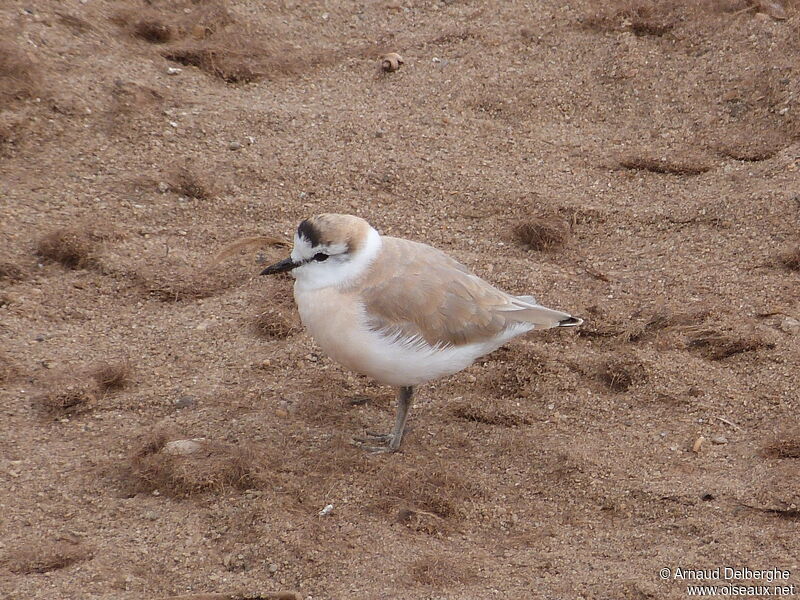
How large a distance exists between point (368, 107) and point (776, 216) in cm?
298

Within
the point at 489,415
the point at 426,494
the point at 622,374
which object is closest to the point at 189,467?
the point at 426,494

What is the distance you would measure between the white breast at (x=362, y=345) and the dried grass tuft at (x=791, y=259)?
245 cm

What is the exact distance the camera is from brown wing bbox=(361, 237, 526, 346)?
4297 millimetres

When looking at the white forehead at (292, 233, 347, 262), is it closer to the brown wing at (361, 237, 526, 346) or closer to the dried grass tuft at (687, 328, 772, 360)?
the brown wing at (361, 237, 526, 346)

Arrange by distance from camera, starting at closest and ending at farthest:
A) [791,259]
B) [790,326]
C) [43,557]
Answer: [43,557] → [790,326] → [791,259]

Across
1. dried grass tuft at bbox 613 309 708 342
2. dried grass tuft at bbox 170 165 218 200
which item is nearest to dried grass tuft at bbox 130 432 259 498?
dried grass tuft at bbox 170 165 218 200

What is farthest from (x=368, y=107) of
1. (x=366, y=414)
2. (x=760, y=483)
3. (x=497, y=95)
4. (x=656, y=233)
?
(x=760, y=483)

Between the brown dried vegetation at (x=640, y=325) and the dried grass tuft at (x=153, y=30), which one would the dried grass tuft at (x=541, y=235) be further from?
the dried grass tuft at (x=153, y=30)

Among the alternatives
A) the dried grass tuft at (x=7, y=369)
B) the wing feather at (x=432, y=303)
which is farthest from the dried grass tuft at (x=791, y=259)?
the dried grass tuft at (x=7, y=369)

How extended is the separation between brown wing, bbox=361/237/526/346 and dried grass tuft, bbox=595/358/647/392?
2.40 feet

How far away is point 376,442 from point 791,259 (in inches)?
112

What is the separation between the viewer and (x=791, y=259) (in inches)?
221

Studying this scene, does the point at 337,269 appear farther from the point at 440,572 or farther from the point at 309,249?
the point at 440,572

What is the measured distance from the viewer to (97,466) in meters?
4.26
